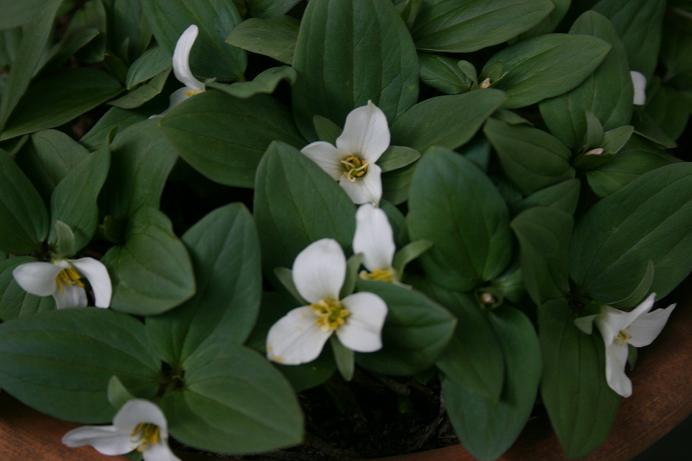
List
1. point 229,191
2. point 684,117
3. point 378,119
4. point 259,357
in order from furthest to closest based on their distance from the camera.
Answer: point 684,117
point 229,191
point 378,119
point 259,357

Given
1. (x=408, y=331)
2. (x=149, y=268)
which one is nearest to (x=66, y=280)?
(x=149, y=268)

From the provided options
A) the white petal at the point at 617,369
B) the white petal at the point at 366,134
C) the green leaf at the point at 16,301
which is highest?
the white petal at the point at 366,134

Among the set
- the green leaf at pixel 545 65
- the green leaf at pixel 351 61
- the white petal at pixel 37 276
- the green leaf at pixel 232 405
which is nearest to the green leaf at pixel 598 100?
the green leaf at pixel 545 65

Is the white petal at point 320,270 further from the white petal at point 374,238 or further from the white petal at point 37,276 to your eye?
the white petal at point 37,276

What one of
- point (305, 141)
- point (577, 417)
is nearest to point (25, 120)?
point (305, 141)

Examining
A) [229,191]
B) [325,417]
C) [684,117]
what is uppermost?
[229,191]

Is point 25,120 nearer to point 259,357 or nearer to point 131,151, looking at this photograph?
point 131,151

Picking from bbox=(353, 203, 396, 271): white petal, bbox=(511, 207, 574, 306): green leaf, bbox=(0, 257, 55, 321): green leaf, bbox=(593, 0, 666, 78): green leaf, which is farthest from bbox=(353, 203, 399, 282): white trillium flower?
bbox=(593, 0, 666, 78): green leaf
